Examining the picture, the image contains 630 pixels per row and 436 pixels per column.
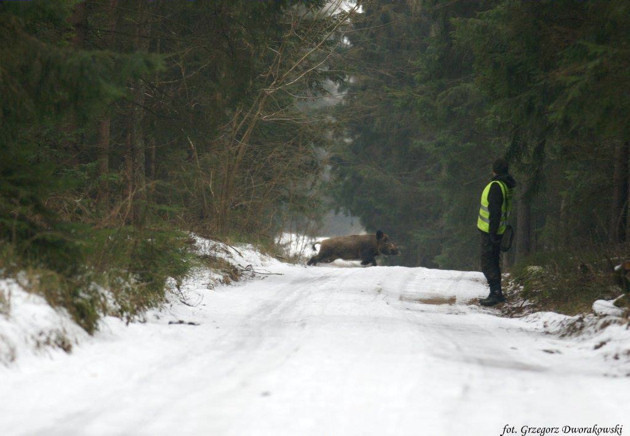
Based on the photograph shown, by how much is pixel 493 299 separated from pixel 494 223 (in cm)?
111

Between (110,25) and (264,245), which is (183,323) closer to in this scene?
(110,25)

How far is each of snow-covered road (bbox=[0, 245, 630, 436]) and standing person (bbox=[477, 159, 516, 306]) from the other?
273 centimetres

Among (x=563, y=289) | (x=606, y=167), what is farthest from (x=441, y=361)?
(x=606, y=167)

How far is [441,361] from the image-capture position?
490 cm

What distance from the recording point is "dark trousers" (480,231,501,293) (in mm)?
10008

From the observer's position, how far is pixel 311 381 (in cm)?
421

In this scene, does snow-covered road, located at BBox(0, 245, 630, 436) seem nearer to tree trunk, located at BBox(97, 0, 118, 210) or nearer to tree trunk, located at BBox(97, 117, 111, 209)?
tree trunk, located at BBox(97, 117, 111, 209)

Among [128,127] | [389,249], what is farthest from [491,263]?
[389,249]

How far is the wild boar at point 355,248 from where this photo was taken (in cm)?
2642

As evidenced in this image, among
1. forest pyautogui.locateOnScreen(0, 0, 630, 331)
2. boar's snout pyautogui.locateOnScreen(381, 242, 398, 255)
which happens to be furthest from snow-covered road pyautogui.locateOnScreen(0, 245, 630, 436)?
boar's snout pyautogui.locateOnScreen(381, 242, 398, 255)

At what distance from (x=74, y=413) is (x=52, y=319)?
1385 millimetres

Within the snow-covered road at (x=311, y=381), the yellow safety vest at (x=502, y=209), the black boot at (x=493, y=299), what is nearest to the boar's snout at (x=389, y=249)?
the yellow safety vest at (x=502, y=209)

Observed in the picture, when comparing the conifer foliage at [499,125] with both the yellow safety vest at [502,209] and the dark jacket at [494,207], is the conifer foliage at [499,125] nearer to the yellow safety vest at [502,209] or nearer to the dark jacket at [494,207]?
the yellow safety vest at [502,209]

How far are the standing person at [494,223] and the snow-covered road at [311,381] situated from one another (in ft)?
8.97
